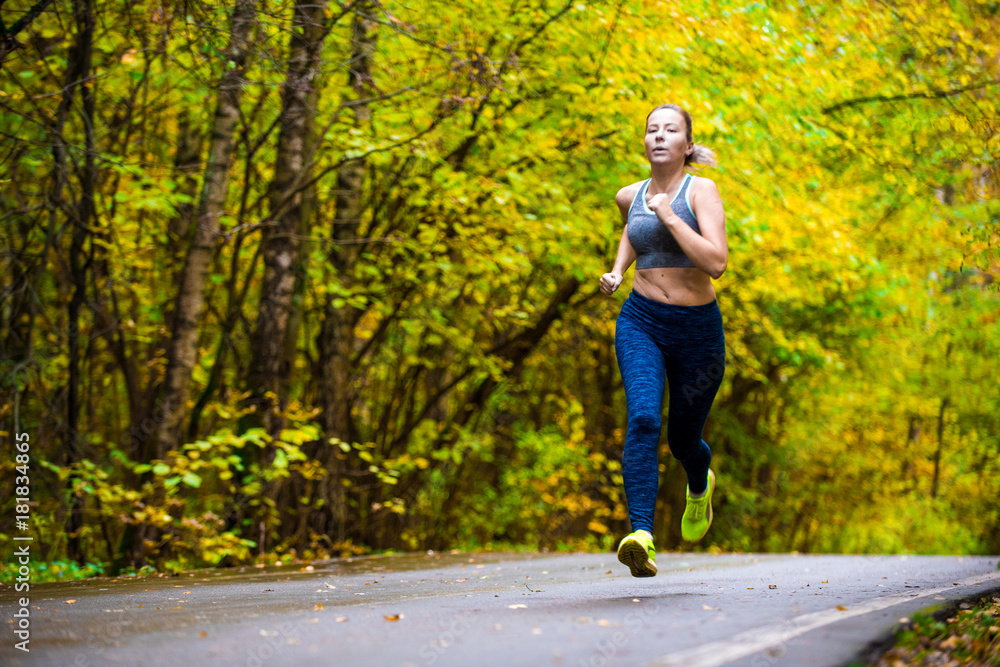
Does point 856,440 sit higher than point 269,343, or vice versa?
point 269,343

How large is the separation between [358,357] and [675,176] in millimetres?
7028

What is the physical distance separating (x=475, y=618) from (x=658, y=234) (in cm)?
207

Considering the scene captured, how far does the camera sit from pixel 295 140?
357 inches

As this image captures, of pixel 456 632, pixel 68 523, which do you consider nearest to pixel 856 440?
pixel 68 523

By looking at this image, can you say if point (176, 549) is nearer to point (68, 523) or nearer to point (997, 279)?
point (68, 523)

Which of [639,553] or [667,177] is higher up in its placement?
[667,177]

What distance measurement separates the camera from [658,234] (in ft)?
14.9

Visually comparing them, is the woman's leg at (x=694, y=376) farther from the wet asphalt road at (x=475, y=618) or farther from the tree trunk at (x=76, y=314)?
the tree trunk at (x=76, y=314)

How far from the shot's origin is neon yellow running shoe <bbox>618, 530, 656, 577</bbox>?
4.00 meters

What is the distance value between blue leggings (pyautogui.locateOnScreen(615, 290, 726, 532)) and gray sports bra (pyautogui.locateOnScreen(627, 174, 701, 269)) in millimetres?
201

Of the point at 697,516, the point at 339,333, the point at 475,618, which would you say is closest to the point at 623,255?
the point at 697,516

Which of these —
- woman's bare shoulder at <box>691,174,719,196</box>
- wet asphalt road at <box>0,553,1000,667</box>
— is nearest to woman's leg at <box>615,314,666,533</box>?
wet asphalt road at <box>0,553,1000,667</box>

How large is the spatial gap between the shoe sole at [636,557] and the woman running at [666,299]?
0.15m

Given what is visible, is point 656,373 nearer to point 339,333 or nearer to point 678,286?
point 678,286
